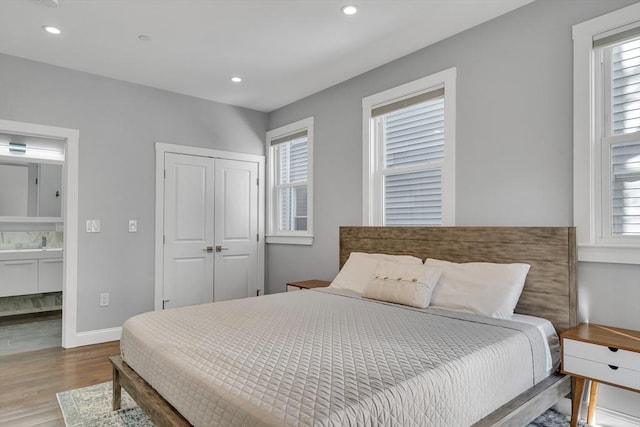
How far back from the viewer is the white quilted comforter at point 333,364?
1241 mm

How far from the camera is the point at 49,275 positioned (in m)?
5.06

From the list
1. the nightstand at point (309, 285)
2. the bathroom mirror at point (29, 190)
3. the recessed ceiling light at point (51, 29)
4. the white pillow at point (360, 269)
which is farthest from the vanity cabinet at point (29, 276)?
the white pillow at point (360, 269)

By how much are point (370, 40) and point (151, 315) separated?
2.59 metres

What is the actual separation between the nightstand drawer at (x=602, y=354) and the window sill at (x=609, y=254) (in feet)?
1.75

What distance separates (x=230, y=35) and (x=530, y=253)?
107 inches

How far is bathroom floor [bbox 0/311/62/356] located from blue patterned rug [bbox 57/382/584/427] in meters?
1.47

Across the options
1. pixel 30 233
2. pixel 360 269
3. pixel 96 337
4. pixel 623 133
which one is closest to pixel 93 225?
pixel 96 337

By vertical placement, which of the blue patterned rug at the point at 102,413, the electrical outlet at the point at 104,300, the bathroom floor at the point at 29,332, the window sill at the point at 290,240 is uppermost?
the window sill at the point at 290,240

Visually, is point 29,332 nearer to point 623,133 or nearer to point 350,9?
point 350,9

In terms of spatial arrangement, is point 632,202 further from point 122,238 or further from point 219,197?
point 122,238

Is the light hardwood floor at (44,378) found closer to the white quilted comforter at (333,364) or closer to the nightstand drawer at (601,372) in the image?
the white quilted comforter at (333,364)

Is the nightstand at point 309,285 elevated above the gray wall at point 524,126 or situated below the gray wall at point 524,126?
below

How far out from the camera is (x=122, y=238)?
13.1 feet

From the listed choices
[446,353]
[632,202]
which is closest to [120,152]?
[446,353]
